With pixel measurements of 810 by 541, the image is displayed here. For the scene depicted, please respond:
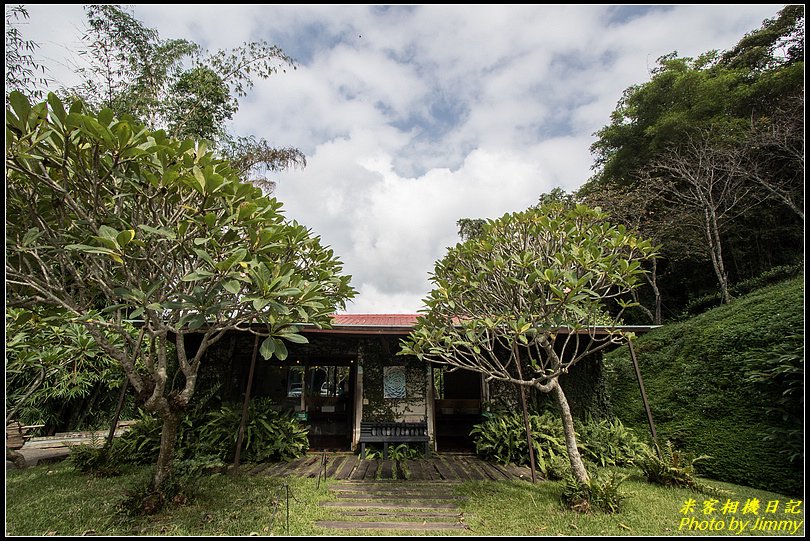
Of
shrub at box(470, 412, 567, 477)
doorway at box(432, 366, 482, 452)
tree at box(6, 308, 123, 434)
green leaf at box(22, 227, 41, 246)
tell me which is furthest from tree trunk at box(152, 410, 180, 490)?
doorway at box(432, 366, 482, 452)

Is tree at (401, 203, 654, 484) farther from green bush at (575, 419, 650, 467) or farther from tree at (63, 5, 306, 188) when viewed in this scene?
tree at (63, 5, 306, 188)

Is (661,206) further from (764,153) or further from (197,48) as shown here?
(197,48)

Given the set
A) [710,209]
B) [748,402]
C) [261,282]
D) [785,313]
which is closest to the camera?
[261,282]

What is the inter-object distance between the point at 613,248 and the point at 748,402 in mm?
4066

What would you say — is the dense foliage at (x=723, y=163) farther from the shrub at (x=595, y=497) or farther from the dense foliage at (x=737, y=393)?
the shrub at (x=595, y=497)

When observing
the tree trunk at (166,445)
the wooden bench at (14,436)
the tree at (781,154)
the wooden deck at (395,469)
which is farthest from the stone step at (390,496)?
the tree at (781,154)

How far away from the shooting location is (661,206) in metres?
14.4

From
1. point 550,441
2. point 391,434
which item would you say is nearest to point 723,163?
point 550,441

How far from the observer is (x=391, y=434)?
6973 mm

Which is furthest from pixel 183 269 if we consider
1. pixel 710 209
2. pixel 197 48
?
pixel 710 209

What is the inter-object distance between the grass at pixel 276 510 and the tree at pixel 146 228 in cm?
61

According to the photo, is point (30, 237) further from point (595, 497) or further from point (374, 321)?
point (374, 321)

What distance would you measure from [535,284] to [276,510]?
3838 mm

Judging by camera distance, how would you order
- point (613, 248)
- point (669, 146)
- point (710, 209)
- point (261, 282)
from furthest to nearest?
1. point (669, 146)
2. point (710, 209)
3. point (613, 248)
4. point (261, 282)
